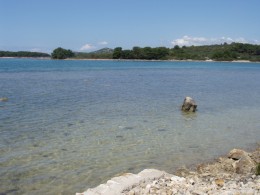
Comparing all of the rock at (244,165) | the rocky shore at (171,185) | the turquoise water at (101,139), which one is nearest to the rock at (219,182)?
the rocky shore at (171,185)

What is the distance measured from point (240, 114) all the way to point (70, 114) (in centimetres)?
1209

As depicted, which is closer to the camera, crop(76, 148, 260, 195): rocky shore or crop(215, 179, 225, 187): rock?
crop(76, 148, 260, 195): rocky shore

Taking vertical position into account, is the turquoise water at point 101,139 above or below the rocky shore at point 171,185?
below

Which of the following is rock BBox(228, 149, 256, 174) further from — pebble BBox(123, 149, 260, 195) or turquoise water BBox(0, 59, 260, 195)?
turquoise water BBox(0, 59, 260, 195)

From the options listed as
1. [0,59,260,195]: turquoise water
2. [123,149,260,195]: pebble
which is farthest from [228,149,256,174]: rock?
[0,59,260,195]: turquoise water

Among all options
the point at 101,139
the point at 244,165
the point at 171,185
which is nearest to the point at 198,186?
the point at 171,185

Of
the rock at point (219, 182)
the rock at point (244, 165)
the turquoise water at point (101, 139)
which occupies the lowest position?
the turquoise water at point (101, 139)

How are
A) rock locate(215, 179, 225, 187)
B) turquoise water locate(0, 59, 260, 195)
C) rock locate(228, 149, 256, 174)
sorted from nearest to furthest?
1. rock locate(215, 179, 225, 187)
2. rock locate(228, 149, 256, 174)
3. turquoise water locate(0, 59, 260, 195)

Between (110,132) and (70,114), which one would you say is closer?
(110,132)

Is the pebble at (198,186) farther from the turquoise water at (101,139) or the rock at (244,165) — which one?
the turquoise water at (101,139)

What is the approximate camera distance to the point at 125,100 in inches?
1242

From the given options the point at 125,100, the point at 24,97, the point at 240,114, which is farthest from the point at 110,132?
the point at 24,97

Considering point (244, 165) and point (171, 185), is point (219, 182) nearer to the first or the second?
point (171, 185)

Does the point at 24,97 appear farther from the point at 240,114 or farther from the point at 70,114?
the point at 240,114
